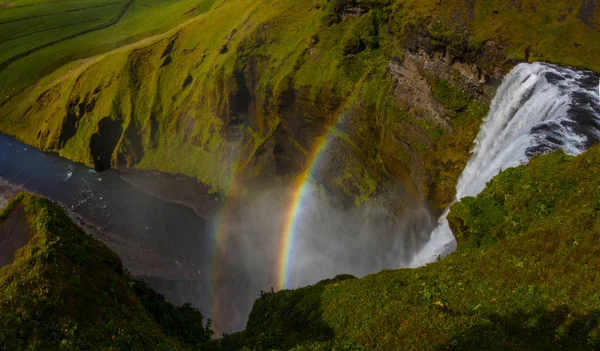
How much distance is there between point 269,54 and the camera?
207 feet

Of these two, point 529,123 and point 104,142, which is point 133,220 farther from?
point 529,123

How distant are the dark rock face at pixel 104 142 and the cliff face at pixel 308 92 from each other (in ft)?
0.86

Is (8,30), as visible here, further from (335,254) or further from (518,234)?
(518,234)

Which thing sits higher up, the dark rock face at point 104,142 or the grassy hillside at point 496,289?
the dark rock face at point 104,142

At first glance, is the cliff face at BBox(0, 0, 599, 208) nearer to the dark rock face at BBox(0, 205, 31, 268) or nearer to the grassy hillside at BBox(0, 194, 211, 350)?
the grassy hillside at BBox(0, 194, 211, 350)

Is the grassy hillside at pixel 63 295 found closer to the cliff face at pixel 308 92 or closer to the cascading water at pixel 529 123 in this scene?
the cascading water at pixel 529 123

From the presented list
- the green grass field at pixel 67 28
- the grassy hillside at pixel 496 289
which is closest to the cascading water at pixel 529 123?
the grassy hillside at pixel 496 289

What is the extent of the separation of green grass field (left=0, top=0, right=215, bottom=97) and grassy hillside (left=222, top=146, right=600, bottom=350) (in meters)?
106

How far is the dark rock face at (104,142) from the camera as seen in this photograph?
75.9 meters

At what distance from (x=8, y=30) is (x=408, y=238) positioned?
482 feet

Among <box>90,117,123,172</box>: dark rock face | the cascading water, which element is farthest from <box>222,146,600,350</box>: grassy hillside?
<box>90,117,123,172</box>: dark rock face

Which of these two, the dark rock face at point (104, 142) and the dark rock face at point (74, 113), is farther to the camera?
the dark rock face at point (74, 113)

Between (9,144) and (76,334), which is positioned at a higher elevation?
(9,144)

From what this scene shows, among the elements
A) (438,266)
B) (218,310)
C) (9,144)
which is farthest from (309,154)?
(9,144)
